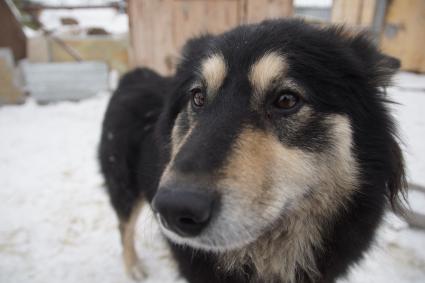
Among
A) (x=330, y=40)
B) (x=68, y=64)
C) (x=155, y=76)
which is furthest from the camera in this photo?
(x=68, y=64)

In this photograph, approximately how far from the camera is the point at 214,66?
5.98ft

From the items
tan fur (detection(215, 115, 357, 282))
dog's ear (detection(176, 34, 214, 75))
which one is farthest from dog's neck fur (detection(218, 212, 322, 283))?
dog's ear (detection(176, 34, 214, 75))

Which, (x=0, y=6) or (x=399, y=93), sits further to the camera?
(x=0, y=6)

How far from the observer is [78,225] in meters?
3.80

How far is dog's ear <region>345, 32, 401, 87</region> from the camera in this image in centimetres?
189

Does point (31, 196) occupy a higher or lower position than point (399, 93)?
lower

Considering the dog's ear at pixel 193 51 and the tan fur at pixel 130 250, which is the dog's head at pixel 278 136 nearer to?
the dog's ear at pixel 193 51

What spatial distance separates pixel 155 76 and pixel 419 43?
6.99 meters

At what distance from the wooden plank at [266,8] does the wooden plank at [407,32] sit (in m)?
2.84

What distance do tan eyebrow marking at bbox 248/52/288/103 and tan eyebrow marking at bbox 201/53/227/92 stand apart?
0.17 m

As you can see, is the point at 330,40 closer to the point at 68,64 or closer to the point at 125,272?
the point at 125,272

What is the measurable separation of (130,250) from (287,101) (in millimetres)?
2300

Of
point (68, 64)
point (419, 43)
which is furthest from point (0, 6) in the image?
point (419, 43)

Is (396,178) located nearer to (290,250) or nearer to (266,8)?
(290,250)
